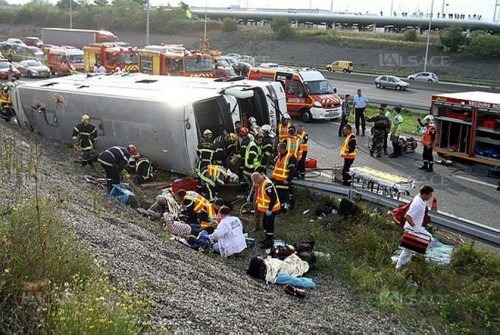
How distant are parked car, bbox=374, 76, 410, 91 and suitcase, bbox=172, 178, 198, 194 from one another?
28782 millimetres

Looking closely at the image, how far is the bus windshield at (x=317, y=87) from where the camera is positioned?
22172 mm

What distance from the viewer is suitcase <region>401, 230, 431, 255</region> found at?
893 cm

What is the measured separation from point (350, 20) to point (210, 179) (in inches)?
3229

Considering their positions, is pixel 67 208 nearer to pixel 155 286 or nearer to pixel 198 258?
pixel 198 258

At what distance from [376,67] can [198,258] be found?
186ft

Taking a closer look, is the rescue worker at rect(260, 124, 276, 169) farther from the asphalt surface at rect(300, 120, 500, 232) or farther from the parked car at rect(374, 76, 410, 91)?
the parked car at rect(374, 76, 410, 91)

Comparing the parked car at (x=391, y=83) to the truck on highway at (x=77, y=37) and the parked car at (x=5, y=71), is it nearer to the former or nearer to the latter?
the truck on highway at (x=77, y=37)

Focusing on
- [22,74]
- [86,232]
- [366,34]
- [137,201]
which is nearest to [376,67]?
[366,34]

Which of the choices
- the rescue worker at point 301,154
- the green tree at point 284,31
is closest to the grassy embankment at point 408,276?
the rescue worker at point 301,154

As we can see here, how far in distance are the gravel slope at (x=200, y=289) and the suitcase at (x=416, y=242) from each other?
123 centimetres

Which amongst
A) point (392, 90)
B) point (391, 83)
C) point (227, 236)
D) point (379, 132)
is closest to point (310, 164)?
point (379, 132)

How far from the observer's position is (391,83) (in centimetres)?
3906

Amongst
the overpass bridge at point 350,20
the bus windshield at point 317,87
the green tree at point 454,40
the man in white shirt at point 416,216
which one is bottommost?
the man in white shirt at point 416,216

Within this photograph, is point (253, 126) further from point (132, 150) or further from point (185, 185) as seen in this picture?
point (132, 150)
